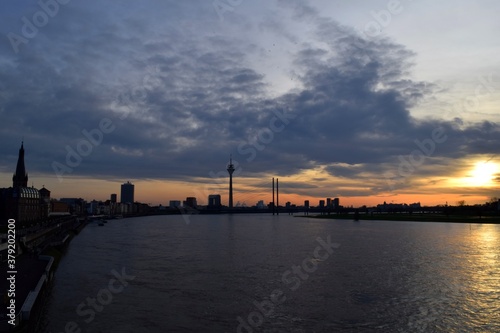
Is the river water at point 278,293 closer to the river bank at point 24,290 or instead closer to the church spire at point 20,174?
the river bank at point 24,290

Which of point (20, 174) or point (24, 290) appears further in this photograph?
point (20, 174)

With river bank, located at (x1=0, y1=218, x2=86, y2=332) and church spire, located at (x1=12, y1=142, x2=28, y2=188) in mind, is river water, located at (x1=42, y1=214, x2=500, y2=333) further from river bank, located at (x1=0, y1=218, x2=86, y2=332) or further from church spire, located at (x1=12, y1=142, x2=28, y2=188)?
church spire, located at (x1=12, y1=142, x2=28, y2=188)

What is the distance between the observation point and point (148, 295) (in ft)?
91.2

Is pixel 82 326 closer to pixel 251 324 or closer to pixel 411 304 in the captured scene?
pixel 251 324

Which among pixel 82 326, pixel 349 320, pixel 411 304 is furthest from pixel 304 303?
pixel 82 326

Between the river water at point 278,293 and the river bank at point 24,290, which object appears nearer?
the river bank at point 24,290

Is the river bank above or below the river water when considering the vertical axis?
above

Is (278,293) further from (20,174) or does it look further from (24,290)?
(20,174)

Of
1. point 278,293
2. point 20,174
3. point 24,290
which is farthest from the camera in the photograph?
point 20,174

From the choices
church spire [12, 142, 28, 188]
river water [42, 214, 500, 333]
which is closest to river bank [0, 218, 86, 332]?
river water [42, 214, 500, 333]

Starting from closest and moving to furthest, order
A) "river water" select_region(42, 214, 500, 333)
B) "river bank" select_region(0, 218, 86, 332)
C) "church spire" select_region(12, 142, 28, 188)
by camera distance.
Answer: "river bank" select_region(0, 218, 86, 332), "river water" select_region(42, 214, 500, 333), "church spire" select_region(12, 142, 28, 188)

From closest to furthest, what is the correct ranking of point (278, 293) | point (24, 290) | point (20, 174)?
point (24, 290), point (278, 293), point (20, 174)

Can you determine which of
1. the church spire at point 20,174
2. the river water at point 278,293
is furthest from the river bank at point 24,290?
the church spire at point 20,174

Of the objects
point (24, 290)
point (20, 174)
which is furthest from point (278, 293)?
point (20, 174)
